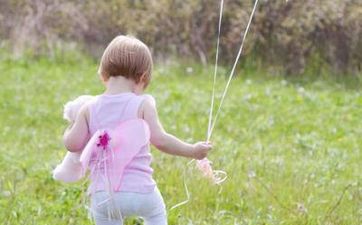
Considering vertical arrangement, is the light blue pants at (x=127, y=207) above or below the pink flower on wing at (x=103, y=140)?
below

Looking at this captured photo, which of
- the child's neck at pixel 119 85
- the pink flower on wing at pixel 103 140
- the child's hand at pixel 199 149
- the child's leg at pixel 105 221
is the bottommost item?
the child's leg at pixel 105 221

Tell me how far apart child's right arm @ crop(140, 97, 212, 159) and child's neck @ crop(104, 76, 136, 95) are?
95 millimetres

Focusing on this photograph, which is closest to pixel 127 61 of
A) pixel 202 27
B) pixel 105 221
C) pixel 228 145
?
pixel 105 221

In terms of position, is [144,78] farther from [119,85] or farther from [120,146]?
[120,146]

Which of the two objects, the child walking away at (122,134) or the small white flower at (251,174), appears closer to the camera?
the child walking away at (122,134)

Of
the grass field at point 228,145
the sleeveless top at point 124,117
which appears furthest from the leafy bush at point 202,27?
the sleeveless top at point 124,117

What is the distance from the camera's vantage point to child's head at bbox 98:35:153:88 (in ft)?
12.9

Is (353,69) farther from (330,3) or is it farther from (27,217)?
(27,217)

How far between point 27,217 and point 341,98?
20.7ft

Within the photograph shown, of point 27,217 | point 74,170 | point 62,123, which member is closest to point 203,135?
point 62,123

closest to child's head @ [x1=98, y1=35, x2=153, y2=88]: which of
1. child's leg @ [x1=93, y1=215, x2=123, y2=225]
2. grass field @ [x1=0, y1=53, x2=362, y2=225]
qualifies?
child's leg @ [x1=93, y1=215, x2=123, y2=225]

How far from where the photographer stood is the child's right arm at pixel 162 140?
3.96 meters

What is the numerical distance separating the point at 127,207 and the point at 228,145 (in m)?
4.21

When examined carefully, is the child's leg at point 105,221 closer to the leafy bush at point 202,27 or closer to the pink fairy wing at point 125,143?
the pink fairy wing at point 125,143
